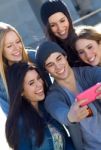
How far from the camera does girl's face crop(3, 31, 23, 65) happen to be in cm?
361

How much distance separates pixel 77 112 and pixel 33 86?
544mm

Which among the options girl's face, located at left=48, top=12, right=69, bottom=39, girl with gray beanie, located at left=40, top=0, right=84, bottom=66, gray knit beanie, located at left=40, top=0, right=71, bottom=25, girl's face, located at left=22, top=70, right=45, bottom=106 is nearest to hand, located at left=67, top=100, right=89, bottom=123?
girl's face, located at left=22, top=70, right=45, bottom=106

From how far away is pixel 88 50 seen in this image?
358cm

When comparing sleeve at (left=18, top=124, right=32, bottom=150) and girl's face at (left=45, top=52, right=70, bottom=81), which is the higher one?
girl's face at (left=45, top=52, right=70, bottom=81)

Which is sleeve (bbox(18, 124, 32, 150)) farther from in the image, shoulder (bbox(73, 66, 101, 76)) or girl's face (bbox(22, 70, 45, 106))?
shoulder (bbox(73, 66, 101, 76))

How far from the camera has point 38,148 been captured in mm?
3225

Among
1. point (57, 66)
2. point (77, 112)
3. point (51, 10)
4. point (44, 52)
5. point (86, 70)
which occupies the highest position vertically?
point (51, 10)

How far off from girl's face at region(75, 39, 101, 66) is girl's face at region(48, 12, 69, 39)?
0.28 m

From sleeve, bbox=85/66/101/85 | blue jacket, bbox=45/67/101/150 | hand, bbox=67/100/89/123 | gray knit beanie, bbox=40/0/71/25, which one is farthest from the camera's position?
gray knit beanie, bbox=40/0/71/25

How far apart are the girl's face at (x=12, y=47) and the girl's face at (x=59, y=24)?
0.34 meters

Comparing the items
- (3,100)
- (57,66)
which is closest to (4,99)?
(3,100)

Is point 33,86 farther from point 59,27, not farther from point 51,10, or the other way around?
point 51,10

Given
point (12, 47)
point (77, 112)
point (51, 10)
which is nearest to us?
point (77, 112)

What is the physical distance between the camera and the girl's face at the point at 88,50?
3.57 meters
